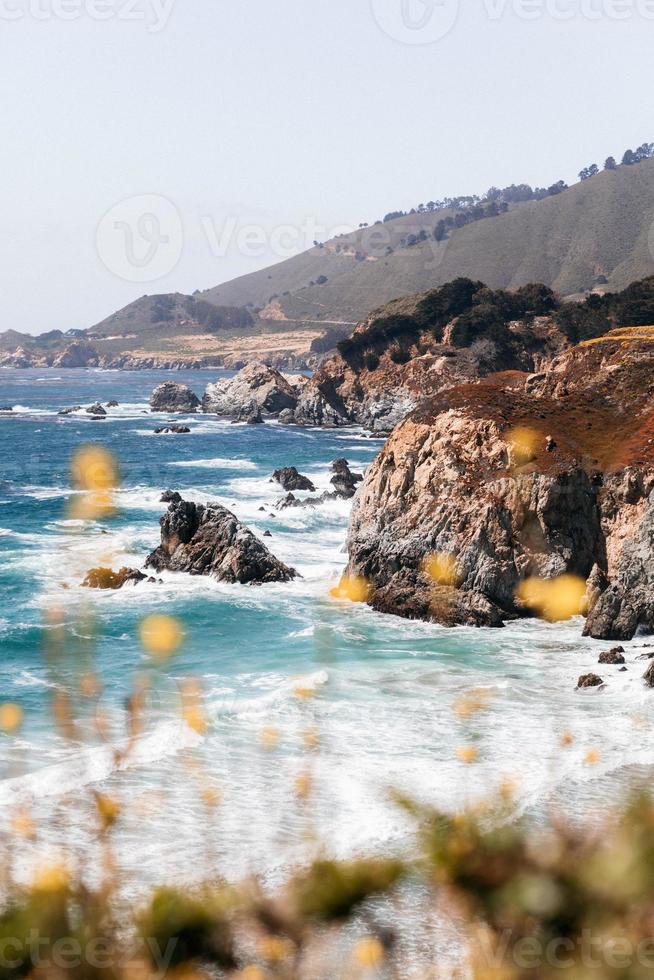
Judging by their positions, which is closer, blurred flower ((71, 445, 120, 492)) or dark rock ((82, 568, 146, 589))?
blurred flower ((71, 445, 120, 492))

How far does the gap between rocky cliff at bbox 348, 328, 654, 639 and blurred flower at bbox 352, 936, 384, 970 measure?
2813 cm

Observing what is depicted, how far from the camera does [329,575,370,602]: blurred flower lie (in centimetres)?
3475

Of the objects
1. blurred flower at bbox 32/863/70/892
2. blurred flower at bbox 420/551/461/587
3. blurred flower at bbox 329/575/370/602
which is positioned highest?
blurred flower at bbox 32/863/70/892

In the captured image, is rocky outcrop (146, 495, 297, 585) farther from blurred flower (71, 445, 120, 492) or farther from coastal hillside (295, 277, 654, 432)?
coastal hillside (295, 277, 654, 432)

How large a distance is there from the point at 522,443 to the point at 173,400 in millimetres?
100990

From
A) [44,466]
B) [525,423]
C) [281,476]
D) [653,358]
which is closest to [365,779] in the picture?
[525,423]

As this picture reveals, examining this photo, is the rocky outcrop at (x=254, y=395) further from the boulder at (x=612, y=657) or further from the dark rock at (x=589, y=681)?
the dark rock at (x=589, y=681)

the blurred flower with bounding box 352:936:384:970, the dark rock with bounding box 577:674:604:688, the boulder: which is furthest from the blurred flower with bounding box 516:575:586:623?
the blurred flower with bounding box 352:936:384:970

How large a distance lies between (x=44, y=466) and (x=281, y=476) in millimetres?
23036

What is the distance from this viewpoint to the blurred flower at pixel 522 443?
34375mm

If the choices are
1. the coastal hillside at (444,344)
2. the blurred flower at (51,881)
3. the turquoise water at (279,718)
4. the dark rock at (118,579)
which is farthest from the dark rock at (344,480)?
the blurred flower at (51,881)

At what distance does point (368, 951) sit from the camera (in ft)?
9.96

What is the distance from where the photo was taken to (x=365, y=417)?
10856 centimetres

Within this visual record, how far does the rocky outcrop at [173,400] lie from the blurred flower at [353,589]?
94800 mm
